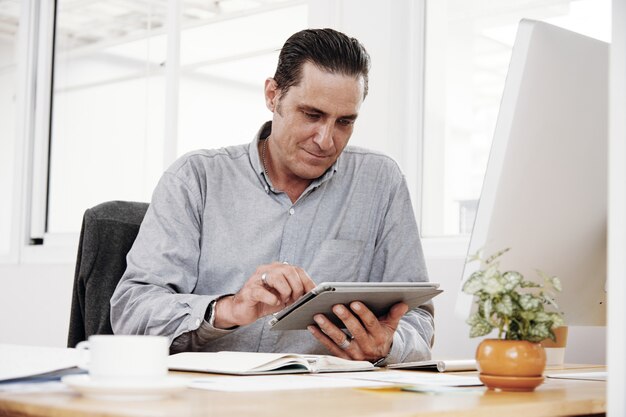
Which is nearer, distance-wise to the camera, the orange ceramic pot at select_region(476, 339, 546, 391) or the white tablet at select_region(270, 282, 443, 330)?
the orange ceramic pot at select_region(476, 339, 546, 391)

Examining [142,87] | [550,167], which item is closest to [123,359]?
[550,167]

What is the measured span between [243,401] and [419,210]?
73.9 inches

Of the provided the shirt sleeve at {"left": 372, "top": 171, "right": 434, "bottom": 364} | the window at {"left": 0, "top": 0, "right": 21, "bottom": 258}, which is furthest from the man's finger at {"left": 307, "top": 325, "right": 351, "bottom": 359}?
the window at {"left": 0, "top": 0, "right": 21, "bottom": 258}

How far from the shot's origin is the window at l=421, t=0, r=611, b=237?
258 cm

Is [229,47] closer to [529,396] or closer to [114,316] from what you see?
[114,316]

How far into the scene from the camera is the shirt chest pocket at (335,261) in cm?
191

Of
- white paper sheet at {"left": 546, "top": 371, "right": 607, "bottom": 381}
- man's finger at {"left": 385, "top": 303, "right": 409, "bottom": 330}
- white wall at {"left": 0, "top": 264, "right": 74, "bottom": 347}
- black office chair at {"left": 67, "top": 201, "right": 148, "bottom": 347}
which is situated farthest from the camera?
white wall at {"left": 0, "top": 264, "right": 74, "bottom": 347}

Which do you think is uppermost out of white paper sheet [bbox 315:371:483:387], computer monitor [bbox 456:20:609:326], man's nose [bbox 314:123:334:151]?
man's nose [bbox 314:123:334:151]

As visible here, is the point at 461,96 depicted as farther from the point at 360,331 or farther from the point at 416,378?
the point at 416,378

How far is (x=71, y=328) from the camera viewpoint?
1872mm

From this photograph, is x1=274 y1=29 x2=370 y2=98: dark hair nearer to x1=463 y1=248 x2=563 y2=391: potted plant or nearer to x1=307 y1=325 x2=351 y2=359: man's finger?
x1=307 y1=325 x2=351 y2=359: man's finger

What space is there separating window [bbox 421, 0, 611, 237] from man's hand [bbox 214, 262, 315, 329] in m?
1.21

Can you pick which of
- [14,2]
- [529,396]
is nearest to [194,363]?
[529,396]

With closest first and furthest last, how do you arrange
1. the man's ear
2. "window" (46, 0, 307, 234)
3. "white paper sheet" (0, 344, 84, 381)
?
"white paper sheet" (0, 344, 84, 381)
the man's ear
"window" (46, 0, 307, 234)
